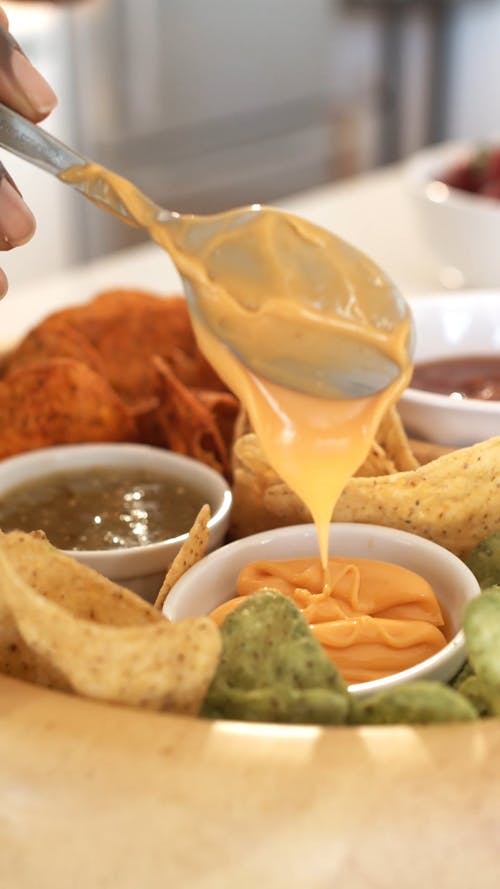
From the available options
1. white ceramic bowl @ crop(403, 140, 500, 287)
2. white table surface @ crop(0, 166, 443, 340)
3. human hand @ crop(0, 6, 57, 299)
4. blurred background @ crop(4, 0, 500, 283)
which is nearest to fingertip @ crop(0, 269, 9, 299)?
human hand @ crop(0, 6, 57, 299)

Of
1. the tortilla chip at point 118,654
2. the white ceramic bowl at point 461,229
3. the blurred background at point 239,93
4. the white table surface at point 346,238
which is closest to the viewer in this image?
the tortilla chip at point 118,654

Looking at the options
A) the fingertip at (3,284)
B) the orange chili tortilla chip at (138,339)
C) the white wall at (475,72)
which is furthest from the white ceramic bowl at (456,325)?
the white wall at (475,72)

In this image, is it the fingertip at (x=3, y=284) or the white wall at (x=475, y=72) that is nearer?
the fingertip at (x=3, y=284)

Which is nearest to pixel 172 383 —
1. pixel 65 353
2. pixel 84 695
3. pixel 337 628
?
pixel 65 353

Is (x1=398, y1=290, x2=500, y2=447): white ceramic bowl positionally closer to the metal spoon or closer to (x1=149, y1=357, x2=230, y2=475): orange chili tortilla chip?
(x1=149, y1=357, x2=230, y2=475): orange chili tortilla chip

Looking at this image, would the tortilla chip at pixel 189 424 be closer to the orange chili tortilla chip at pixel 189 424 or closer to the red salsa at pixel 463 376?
the orange chili tortilla chip at pixel 189 424

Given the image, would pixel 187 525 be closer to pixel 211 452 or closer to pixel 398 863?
pixel 211 452

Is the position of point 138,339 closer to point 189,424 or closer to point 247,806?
point 189,424
